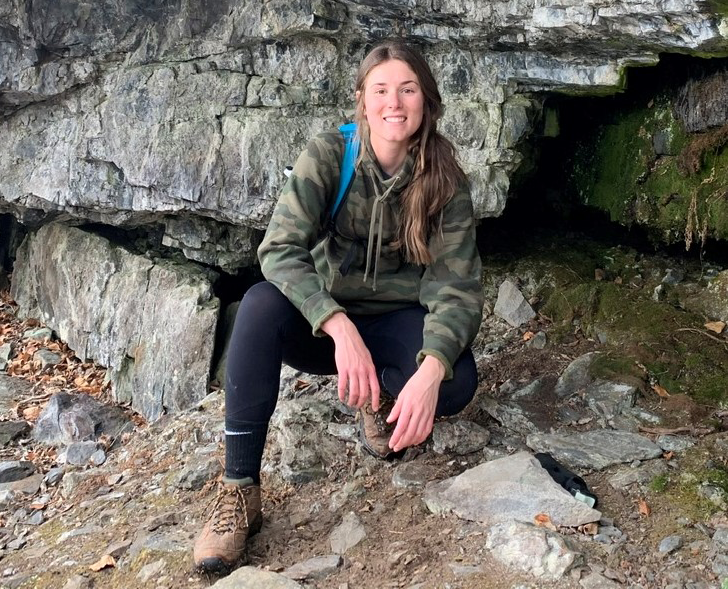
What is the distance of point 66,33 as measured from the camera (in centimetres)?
724

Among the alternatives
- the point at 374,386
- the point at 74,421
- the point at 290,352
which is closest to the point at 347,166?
the point at 290,352

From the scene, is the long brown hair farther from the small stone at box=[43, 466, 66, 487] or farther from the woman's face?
the small stone at box=[43, 466, 66, 487]

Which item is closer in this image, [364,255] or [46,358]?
[364,255]

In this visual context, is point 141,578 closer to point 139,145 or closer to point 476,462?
point 476,462

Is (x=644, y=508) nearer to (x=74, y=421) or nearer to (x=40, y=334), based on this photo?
(x=74, y=421)

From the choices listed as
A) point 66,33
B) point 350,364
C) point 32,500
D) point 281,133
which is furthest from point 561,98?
→ point 32,500

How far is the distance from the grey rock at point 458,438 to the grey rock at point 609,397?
0.84 meters

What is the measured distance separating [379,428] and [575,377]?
1.67 m

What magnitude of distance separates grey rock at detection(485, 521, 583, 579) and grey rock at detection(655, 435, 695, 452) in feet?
4.12

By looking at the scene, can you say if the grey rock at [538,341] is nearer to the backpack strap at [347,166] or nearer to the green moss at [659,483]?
the green moss at [659,483]

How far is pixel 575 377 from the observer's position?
5.06 meters

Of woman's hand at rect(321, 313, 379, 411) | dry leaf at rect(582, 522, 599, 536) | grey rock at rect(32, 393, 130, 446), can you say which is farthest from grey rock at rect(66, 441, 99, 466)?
dry leaf at rect(582, 522, 599, 536)

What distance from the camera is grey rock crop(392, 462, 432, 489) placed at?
3.98 meters

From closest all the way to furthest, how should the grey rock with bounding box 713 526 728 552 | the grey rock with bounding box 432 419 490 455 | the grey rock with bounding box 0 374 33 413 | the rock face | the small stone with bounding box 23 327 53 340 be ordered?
the grey rock with bounding box 713 526 728 552 → the grey rock with bounding box 432 419 490 455 → the rock face → the grey rock with bounding box 0 374 33 413 → the small stone with bounding box 23 327 53 340
